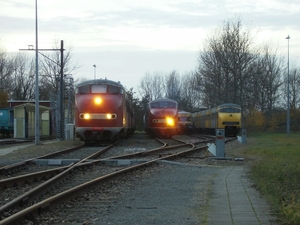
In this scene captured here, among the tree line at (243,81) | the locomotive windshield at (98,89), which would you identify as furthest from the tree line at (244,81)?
the locomotive windshield at (98,89)

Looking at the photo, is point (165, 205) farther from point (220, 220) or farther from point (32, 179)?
point (32, 179)

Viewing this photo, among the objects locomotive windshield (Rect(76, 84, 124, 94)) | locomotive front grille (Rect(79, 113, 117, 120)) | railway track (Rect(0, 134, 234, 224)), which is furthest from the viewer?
locomotive windshield (Rect(76, 84, 124, 94))

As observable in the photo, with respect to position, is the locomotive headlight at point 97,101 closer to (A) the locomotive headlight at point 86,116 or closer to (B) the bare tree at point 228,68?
(A) the locomotive headlight at point 86,116

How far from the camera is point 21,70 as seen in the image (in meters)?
81.3

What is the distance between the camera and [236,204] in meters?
8.07

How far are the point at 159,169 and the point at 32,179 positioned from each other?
4152mm

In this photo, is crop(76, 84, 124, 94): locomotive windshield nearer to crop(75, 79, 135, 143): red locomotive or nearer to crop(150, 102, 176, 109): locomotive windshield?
crop(75, 79, 135, 143): red locomotive

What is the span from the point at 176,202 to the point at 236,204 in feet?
3.45

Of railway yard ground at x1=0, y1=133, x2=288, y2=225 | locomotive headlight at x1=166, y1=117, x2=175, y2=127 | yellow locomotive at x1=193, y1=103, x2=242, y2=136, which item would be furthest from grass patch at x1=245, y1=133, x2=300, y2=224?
yellow locomotive at x1=193, y1=103, x2=242, y2=136

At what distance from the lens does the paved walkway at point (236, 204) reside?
6797 mm

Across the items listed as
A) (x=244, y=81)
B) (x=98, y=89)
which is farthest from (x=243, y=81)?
(x=98, y=89)

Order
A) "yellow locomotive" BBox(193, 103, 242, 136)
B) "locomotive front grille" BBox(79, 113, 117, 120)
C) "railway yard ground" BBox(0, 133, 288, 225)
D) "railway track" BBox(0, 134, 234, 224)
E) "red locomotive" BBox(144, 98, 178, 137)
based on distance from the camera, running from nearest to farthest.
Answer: "railway yard ground" BBox(0, 133, 288, 225) < "railway track" BBox(0, 134, 234, 224) < "locomotive front grille" BBox(79, 113, 117, 120) < "red locomotive" BBox(144, 98, 178, 137) < "yellow locomotive" BBox(193, 103, 242, 136)

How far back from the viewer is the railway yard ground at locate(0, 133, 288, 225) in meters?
6.95

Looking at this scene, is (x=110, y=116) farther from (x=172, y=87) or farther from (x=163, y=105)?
(x=172, y=87)
